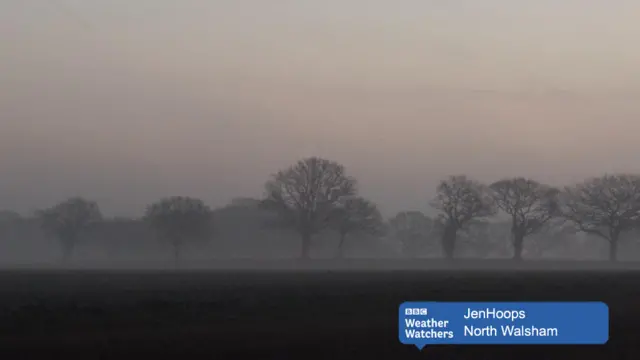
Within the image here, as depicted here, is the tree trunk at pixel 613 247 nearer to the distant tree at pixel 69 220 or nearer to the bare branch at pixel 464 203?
the bare branch at pixel 464 203

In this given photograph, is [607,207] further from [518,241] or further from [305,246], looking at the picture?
[305,246]

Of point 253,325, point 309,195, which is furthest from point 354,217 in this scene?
point 253,325

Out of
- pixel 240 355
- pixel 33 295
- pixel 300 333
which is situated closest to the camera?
pixel 240 355

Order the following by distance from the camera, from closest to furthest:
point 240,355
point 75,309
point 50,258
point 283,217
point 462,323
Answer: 1. point 462,323
2. point 240,355
3. point 75,309
4. point 283,217
5. point 50,258

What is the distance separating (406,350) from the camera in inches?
609

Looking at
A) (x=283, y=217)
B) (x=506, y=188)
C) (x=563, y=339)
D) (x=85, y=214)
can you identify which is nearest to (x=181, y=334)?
(x=563, y=339)

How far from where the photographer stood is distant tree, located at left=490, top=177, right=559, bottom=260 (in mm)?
97812

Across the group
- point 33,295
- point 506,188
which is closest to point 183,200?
point 506,188

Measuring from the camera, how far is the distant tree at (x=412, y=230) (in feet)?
444

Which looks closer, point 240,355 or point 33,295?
point 240,355

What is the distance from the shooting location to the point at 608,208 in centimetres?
9469

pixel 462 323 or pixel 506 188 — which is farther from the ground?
pixel 506 188

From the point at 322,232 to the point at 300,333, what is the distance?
86150 millimetres

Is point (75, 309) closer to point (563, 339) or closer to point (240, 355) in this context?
point (240, 355)
